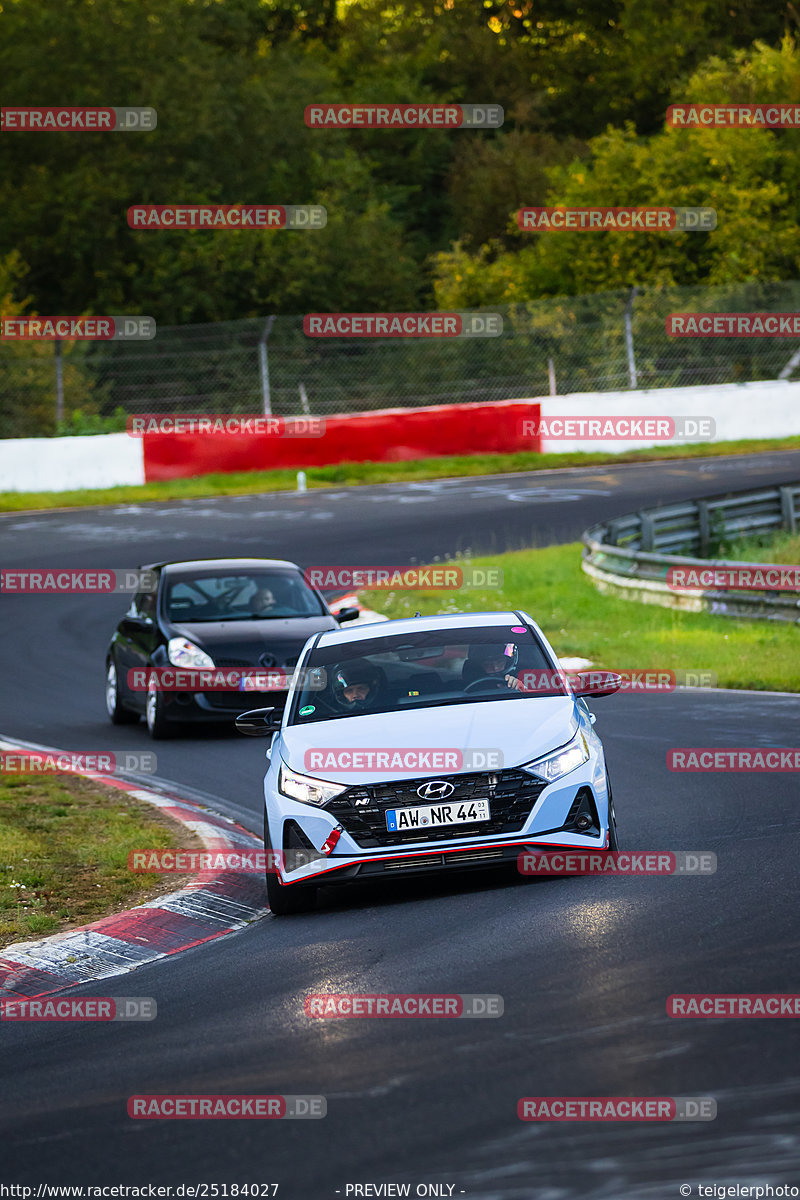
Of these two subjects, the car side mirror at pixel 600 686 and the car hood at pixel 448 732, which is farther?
the car side mirror at pixel 600 686

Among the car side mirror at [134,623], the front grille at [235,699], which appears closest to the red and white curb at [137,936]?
the front grille at [235,699]

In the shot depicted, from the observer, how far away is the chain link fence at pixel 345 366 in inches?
1298

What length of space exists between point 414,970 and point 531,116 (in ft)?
201

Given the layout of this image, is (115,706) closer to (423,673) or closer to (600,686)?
(423,673)

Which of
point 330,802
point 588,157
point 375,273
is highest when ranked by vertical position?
point 588,157

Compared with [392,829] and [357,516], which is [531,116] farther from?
[392,829]

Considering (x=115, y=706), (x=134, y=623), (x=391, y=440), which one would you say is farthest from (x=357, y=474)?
(x=115, y=706)

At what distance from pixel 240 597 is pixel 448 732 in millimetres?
7727

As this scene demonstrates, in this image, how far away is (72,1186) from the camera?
15.3ft

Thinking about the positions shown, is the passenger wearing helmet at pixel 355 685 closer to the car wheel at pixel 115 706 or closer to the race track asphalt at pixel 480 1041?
the race track asphalt at pixel 480 1041

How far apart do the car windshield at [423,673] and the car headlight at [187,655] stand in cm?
519

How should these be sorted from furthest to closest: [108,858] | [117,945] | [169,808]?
[169,808]
[108,858]
[117,945]

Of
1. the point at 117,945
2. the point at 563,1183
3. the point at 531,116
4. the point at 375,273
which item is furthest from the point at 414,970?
the point at 531,116

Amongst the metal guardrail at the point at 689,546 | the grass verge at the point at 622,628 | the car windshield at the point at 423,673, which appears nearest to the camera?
the car windshield at the point at 423,673
